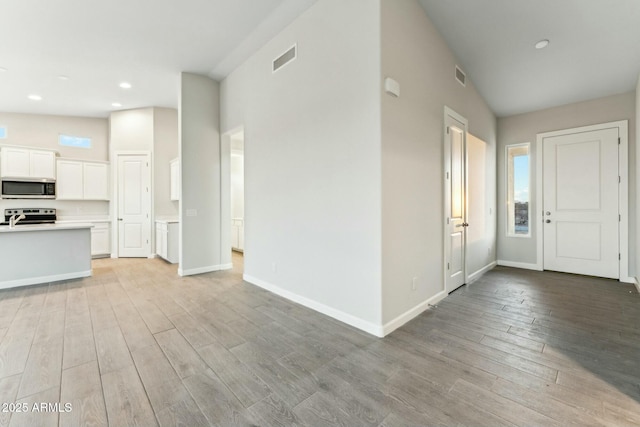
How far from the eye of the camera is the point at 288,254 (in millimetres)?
3568

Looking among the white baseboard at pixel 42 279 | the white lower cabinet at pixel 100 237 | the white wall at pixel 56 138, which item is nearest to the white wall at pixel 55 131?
the white wall at pixel 56 138

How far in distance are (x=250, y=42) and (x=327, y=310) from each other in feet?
12.4

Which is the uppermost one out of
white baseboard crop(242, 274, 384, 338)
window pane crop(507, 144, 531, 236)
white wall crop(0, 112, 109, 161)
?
white wall crop(0, 112, 109, 161)

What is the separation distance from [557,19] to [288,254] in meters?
4.05

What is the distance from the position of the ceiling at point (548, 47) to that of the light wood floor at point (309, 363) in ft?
10.2

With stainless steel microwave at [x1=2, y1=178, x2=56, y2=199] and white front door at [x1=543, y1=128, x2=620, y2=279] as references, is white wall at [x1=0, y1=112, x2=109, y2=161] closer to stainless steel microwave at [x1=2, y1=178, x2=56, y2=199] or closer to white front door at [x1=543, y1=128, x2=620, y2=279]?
stainless steel microwave at [x1=2, y1=178, x2=56, y2=199]

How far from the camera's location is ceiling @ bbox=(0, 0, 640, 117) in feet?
10.0

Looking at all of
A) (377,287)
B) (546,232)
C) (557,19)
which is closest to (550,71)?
(557,19)

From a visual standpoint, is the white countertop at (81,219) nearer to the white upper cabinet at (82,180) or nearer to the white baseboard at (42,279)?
the white upper cabinet at (82,180)

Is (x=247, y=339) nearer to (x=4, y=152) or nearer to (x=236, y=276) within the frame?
(x=236, y=276)

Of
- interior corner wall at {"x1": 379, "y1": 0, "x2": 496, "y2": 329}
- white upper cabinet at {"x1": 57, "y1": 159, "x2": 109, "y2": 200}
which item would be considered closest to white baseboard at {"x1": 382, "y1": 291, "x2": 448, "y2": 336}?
interior corner wall at {"x1": 379, "y1": 0, "x2": 496, "y2": 329}

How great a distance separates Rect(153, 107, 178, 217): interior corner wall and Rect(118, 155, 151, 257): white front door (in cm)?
19

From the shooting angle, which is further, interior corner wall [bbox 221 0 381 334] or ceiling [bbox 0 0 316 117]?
ceiling [bbox 0 0 316 117]

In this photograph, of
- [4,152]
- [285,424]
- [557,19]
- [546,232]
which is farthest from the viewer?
[4,152]
